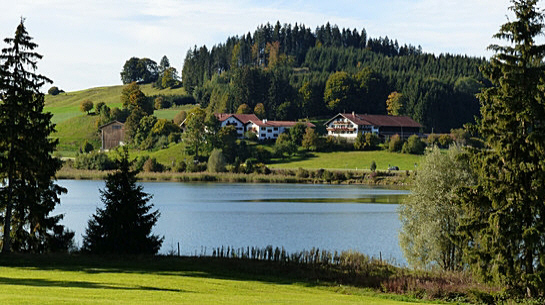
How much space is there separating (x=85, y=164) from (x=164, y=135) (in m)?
26.6

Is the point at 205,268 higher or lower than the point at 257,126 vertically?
lower

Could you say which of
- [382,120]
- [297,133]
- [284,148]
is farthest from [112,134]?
[382,120]

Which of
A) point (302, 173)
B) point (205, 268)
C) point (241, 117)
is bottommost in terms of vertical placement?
point (205, 268)

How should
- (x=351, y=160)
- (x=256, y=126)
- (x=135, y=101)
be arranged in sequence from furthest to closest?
(x=135, y=101) < (x=256, y=126) < (x=351, y=160)

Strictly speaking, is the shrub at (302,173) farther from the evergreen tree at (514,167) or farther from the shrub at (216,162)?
the evergreen tree at (514,167)

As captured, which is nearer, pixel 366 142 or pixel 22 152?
pixel 22 152

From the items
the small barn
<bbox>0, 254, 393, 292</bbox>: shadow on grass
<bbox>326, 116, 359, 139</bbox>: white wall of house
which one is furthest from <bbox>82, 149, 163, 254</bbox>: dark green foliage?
the small barn

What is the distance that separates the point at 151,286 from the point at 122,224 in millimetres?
10957

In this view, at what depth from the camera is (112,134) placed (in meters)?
167

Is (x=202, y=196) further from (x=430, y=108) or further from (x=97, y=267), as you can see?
(x=430, y=108)

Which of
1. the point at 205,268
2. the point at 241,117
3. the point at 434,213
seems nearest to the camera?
the point at 205,268

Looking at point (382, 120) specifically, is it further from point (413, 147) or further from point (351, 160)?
point (351, 160)

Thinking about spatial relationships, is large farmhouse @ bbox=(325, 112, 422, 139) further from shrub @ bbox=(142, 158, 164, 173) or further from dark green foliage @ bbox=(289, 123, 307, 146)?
shrub @ bbox=(142, 158, 164, 173)

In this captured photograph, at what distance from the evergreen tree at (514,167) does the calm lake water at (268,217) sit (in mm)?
14500
